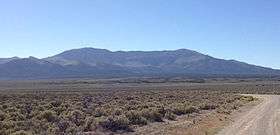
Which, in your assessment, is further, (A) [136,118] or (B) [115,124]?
(A) [136,118]

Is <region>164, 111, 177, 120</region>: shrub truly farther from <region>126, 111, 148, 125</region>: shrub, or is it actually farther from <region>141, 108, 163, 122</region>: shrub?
<region>126, 111, 148, 125</region>: shrub

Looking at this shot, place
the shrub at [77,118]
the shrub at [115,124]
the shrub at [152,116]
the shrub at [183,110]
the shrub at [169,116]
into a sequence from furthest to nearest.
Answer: the shrub at [183,110] < the shrub at [169,116] < the shrub at [152,116] < the shrub at [77,118] < the shrub at [115,124]

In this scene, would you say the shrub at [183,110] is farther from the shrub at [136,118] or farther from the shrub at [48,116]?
the shrub at [48,116]

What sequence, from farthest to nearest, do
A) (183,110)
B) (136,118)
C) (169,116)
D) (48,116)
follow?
1. (183,110)
2. (169,116)
3. (136,118)
4. (48,116)

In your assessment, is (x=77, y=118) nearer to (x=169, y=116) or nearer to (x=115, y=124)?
(x=115, y=124)

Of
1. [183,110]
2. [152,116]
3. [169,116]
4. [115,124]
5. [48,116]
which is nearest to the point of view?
[115,124]

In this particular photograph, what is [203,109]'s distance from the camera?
150 feet

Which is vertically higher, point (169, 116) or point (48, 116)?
point (48, 116)

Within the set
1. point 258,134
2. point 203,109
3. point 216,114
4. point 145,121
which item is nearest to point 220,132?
point 258,134

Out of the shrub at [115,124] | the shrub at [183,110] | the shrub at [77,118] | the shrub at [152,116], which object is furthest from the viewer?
the shrub at [183,110]

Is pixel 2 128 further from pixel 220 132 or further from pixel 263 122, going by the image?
pixel 263 122

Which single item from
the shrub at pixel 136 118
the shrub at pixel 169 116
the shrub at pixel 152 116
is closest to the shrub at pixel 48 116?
the shrub at pixel 136 118

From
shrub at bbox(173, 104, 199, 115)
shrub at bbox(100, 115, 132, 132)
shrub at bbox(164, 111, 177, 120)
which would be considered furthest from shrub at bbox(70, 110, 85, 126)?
shrub at bbox(173, 104, 199, 115)

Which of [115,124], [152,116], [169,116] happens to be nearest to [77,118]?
[115,124]
